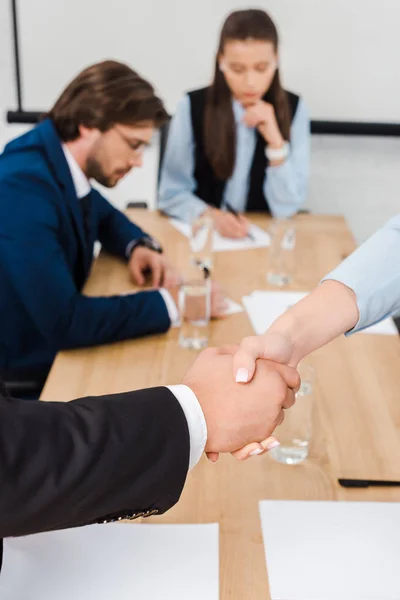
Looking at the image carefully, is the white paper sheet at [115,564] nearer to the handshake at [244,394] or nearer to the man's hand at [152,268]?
the handshake at [244,394]

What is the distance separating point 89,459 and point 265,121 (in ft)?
6.15

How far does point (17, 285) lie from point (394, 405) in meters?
0.86

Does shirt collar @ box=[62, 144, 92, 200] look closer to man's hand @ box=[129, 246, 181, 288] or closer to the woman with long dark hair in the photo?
man's hand @ box=[129, 246, 181, 288]

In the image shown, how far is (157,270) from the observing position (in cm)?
182

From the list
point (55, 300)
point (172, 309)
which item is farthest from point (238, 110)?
point (55, 300)

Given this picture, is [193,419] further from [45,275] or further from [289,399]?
[45,275]

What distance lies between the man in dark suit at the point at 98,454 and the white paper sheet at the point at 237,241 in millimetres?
1149

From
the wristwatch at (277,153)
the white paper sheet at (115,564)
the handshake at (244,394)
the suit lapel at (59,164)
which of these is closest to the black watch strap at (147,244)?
the suit lapel at (59,164)

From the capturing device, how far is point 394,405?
4.25 ft

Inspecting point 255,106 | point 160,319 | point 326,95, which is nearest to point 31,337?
point 160,319

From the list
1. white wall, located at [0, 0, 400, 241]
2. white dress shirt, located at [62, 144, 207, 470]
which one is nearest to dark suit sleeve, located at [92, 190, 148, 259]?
white dress shirt, located at [62, 144, 207, 470]

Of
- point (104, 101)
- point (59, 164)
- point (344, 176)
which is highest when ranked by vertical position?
point (104, 101)

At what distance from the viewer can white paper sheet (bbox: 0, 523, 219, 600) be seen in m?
0.84

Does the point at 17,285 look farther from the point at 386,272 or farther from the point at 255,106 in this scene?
the point at 255,106
